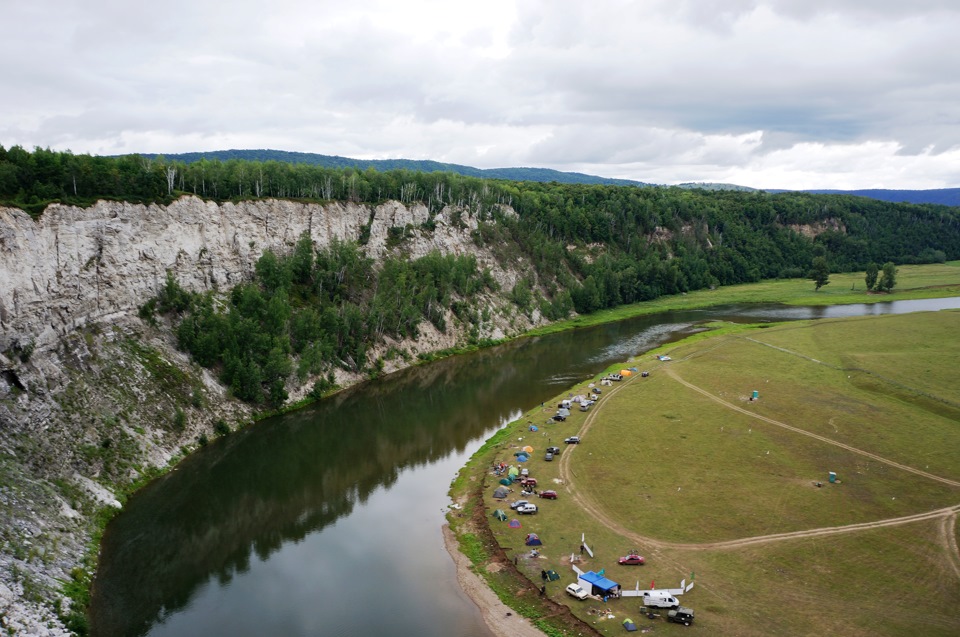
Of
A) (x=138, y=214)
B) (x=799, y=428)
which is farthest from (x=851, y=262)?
(x=138, y=214)

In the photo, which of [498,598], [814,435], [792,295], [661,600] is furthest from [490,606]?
[792,295]

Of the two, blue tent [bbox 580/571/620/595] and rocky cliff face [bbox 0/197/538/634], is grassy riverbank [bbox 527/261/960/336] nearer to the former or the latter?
rocky cliff face [bbox 0/197/538/634]

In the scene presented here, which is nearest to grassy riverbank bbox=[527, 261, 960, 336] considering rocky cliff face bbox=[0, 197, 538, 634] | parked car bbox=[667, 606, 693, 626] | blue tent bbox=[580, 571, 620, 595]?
rocky cliff face bbox=[0, 197, 538, 634]

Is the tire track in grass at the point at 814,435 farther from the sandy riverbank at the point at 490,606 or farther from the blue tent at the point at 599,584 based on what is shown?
the sandy riverbank at the point at 490,606

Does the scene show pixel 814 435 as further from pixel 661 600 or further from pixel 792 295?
pixel 792 295

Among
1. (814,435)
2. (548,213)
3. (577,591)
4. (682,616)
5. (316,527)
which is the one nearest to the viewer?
(682,616)

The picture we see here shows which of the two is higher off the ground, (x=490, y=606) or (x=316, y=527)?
(x=490, y=606)

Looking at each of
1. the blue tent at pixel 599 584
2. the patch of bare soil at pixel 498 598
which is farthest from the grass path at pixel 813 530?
the patch of bare soil at pixel 498 598
